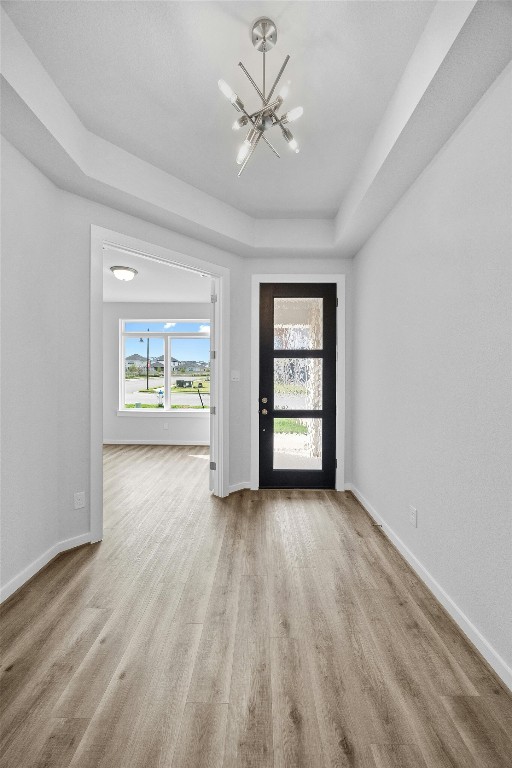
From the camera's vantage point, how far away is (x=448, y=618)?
2020 mm

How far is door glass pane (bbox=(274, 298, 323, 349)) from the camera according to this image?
4.30 m

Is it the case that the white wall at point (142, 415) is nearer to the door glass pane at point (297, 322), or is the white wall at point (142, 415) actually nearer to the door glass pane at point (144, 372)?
the door glass pane at point (144, 372)

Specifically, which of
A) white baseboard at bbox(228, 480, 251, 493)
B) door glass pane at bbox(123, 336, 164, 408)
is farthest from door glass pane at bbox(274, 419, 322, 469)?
door glass pane at bbox(123, 336, 164, 408)

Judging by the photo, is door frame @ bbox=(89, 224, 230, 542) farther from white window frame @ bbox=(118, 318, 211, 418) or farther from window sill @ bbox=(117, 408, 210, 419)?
white window frame @ bbox=(118, 318, 211, 418)

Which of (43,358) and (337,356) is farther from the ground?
(337,356)

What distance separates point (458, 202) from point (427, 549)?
2004mm

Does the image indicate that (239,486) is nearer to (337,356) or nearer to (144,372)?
(337,356)

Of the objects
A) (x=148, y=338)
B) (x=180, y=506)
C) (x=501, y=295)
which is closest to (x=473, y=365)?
(x=501, y=295)

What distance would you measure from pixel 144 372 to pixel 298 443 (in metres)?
4.34

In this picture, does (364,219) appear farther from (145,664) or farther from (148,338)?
(148,338)

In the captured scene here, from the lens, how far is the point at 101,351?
3.02m

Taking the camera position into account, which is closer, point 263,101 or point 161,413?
point 263,101

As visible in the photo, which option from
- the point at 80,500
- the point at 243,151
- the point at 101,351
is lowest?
the point at 80,500

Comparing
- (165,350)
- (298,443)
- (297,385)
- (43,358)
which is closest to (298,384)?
(297,385)
